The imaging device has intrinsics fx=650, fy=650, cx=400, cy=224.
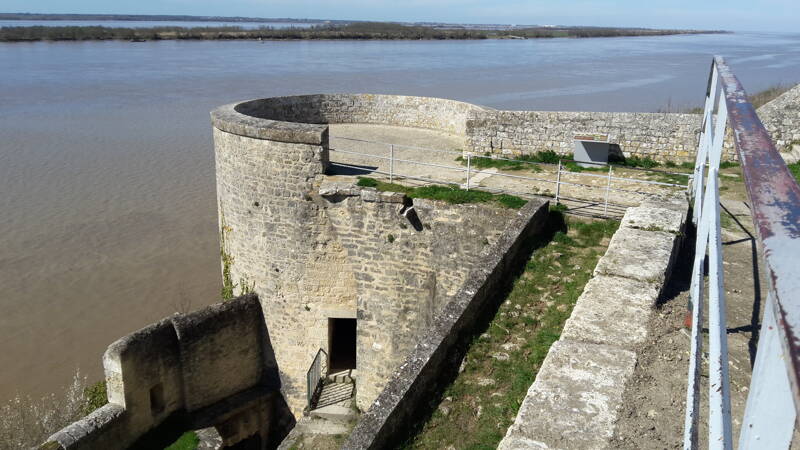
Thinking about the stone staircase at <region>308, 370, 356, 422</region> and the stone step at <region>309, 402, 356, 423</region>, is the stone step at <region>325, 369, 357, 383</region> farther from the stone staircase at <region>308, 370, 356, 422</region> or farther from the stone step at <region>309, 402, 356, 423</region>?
the stone step at <region>309, 402, 356, 423</region>

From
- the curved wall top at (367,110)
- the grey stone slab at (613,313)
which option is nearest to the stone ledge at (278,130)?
the curved wall top at (367,110)

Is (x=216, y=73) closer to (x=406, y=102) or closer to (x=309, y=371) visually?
(x=406, y=102)

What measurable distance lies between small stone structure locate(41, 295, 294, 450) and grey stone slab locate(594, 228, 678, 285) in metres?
6.46

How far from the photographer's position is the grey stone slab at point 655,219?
226 inches

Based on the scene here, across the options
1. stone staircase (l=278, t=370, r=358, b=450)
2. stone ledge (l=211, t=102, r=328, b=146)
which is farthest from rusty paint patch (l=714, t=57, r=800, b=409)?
stone staircase (l=278, t=370, r=358, b=450)

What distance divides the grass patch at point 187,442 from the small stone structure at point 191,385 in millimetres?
104

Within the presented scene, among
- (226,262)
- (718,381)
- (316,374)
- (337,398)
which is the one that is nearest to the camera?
(718,381)

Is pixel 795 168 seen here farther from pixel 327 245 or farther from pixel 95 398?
pixel 95 398

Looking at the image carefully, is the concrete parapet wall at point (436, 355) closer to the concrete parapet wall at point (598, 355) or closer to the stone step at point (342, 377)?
the concrete parapet wall at point (598, 355)

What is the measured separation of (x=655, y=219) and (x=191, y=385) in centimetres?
718

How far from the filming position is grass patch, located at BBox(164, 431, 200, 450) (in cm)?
936

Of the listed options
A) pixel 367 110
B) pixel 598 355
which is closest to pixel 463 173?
pixel 367 110

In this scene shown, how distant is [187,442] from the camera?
9.50 m

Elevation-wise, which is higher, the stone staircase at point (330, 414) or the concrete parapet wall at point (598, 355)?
the concrete parapet wall at point (598, 355)
